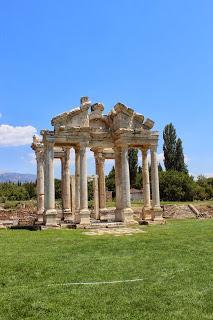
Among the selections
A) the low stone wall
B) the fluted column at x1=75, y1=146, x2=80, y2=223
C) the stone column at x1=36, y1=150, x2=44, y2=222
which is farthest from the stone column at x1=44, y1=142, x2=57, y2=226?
the low stone wall

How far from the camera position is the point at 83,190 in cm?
2727

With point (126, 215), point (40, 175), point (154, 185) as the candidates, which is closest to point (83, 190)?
point (126, 215)

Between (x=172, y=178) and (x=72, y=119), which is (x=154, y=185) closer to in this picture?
(x=72, y=119)

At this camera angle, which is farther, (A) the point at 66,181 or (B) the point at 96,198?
(B) the point at 96,198

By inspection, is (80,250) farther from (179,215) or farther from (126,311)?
(179,215)

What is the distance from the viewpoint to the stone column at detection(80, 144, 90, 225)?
26750mm

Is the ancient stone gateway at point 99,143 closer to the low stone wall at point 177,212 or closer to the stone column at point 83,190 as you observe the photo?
the stone column at point 83,190

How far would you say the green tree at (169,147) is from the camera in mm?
76137

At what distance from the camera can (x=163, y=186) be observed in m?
70.9

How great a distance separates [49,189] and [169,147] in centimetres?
5123

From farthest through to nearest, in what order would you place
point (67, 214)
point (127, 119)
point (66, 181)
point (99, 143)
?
point (66, 181), point (67, 214), point (99, 143), point (127, 119)

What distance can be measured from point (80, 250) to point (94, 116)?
1460 centimetres

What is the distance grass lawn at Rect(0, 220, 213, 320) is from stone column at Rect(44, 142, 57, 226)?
7031 mm

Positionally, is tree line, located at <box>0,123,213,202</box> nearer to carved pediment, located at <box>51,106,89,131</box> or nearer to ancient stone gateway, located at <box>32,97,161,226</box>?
ancient stone gateway, located at <box>32,97,161,226</box>
